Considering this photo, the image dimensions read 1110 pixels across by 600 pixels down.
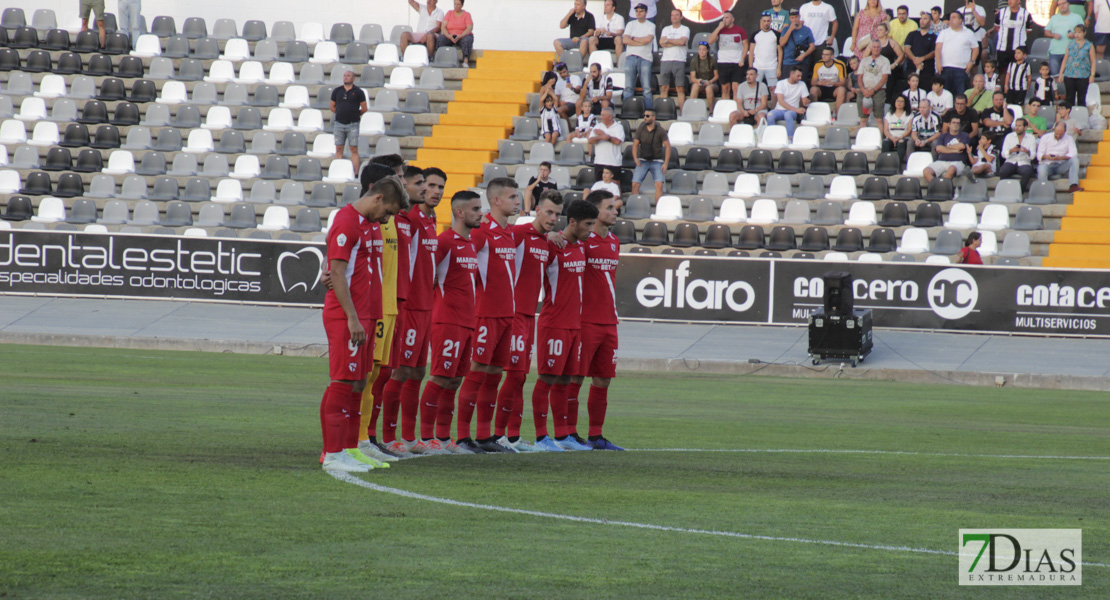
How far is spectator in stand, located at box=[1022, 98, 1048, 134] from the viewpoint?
2597 cm

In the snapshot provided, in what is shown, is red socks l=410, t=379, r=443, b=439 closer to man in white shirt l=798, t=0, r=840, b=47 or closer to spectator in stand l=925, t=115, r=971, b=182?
spectator in stand l=925, t=115, r=971, b=182

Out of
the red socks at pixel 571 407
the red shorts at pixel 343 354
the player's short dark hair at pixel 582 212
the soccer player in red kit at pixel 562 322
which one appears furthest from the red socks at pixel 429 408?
the player's short dark hair at pixel 582 212

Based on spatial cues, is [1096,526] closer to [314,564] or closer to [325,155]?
[314,564]

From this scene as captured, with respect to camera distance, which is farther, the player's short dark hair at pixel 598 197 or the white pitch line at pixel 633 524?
the player's short dark hair at pixel 598 197

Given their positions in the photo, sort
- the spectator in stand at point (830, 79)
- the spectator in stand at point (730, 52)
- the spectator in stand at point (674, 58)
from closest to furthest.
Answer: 1. the spectator in stand at point (830, 79)
2. the spectator in stand at point (730, 52)
3. the spectator in stand at point (674, 58)

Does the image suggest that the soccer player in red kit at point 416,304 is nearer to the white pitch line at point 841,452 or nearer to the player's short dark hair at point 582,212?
the player's short dark hair at point 582,212

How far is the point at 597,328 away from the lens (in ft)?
37.7

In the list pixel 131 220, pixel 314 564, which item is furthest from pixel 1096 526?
pixel 131 220

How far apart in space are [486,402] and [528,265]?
126 centimetres

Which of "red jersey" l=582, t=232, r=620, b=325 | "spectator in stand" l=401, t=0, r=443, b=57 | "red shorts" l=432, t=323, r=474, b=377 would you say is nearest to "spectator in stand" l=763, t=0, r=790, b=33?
"spectator in stand" l=401, t=0, r=443, b=57

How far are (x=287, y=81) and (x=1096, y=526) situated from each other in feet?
88.1

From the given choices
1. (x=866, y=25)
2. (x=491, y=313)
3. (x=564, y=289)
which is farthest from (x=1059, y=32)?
(x=491, y=313)

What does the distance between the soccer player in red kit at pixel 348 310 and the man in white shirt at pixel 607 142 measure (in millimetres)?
17949

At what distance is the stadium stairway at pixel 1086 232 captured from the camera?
2447 centimetres
